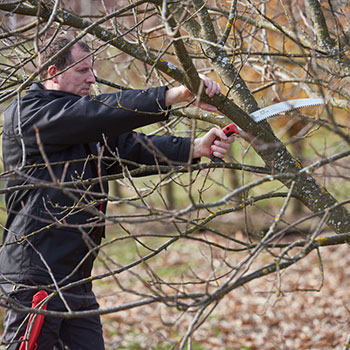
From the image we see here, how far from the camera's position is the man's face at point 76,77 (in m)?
3.20

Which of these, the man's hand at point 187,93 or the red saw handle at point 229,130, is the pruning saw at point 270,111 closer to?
the red saw handle at point 229,130

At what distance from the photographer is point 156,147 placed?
3367mm

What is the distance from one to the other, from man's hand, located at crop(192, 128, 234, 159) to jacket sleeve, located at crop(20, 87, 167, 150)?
0.33 metres

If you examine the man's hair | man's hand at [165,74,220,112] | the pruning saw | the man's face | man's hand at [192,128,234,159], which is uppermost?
the man's hair

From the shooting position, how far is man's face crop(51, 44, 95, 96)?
3203 millimetres

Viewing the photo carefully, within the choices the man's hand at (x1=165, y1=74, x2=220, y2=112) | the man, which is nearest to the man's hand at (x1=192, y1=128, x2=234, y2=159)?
the man

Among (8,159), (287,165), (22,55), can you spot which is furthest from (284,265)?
(22,55)

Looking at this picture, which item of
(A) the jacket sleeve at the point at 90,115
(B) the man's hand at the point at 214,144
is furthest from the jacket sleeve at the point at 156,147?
(A) the jacket sleeve at the point at 90,115

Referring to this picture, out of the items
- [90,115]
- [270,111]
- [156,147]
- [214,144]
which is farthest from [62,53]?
[270,111]

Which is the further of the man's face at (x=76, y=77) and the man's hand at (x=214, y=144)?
the man's face at (x=76, y=77)

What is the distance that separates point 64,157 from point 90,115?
1.22ft

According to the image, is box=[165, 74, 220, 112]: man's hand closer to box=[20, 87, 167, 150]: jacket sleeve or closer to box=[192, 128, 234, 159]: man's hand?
box=[20, 87, 167, 150]: jacket sleeve

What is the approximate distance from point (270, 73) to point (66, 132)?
6.00 feet

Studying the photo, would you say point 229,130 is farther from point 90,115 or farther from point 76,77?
point 76,77
